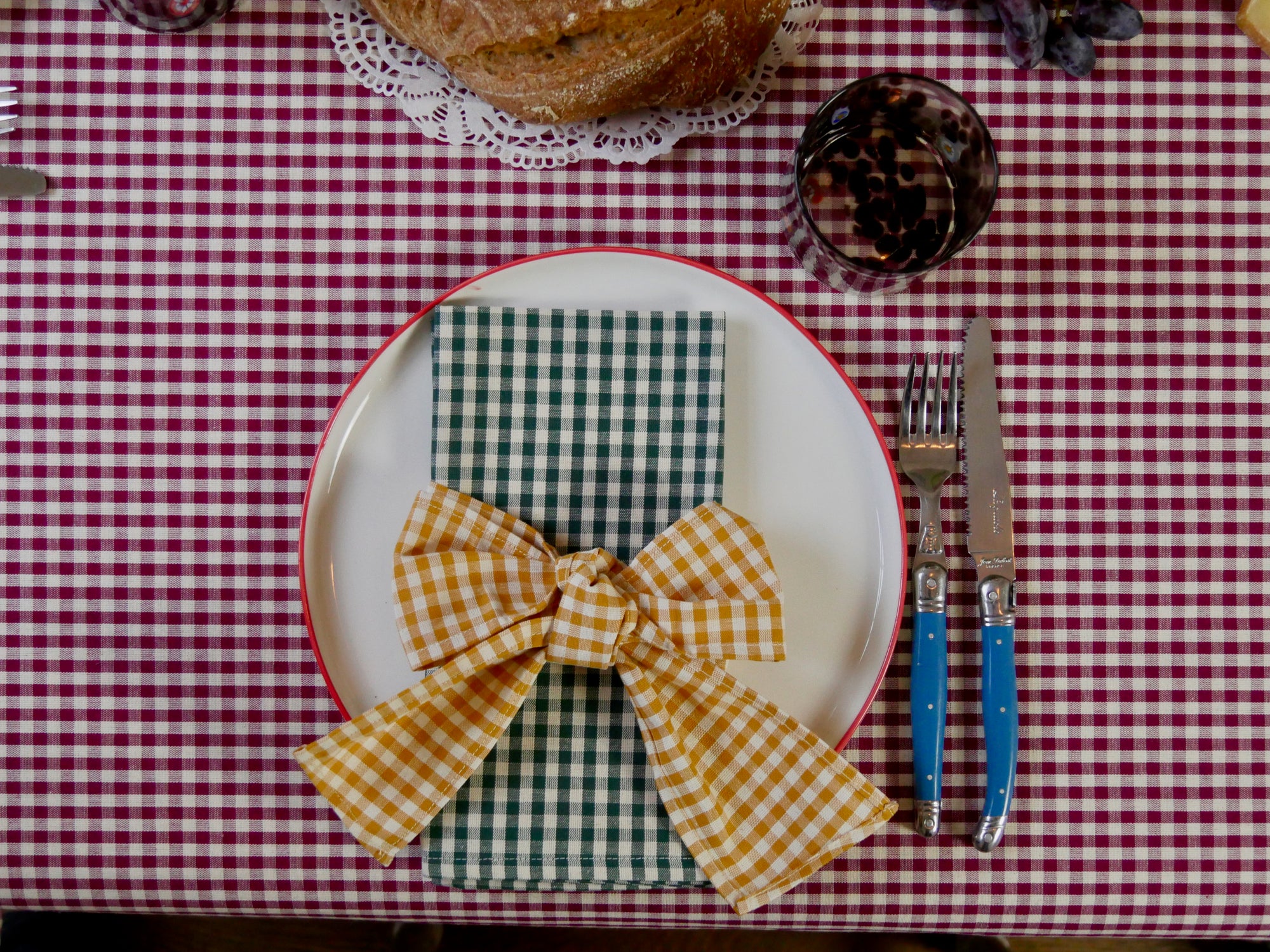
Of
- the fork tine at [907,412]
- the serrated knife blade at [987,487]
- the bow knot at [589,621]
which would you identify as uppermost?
the fork tine at [907,412]

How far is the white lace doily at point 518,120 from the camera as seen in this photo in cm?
77

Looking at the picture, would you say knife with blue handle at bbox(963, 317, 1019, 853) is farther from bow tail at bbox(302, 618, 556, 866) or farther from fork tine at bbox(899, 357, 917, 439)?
bow tail at bbox(302, 618, 556, 866)

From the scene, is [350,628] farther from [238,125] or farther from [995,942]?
[995,942]

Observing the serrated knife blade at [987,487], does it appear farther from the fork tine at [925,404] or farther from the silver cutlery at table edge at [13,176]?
the silver cutlery at table edge at [13,176]

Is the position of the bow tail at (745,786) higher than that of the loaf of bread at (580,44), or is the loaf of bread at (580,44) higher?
the loaf of bread at (580,44)

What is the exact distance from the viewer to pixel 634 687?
26.5 inches

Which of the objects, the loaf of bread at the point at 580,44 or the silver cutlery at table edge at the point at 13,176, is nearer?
the loaf of bread at the point at 580,44

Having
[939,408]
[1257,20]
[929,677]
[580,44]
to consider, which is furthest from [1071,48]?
[929,677]

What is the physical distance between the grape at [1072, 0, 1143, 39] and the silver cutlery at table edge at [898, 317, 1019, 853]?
258 millimetres

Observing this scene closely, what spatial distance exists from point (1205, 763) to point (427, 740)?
2.26ft

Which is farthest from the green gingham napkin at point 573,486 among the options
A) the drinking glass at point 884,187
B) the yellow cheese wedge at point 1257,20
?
the yellow cheese wedge at point 1257,20

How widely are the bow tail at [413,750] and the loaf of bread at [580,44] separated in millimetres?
409

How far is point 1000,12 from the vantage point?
0.76 m

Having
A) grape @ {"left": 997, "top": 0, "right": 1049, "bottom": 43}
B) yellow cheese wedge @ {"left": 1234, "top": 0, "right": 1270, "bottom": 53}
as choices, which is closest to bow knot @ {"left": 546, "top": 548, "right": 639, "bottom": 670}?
grape @ {"left": 997, "top": 0, "right": 1049, "bottom": 43}
